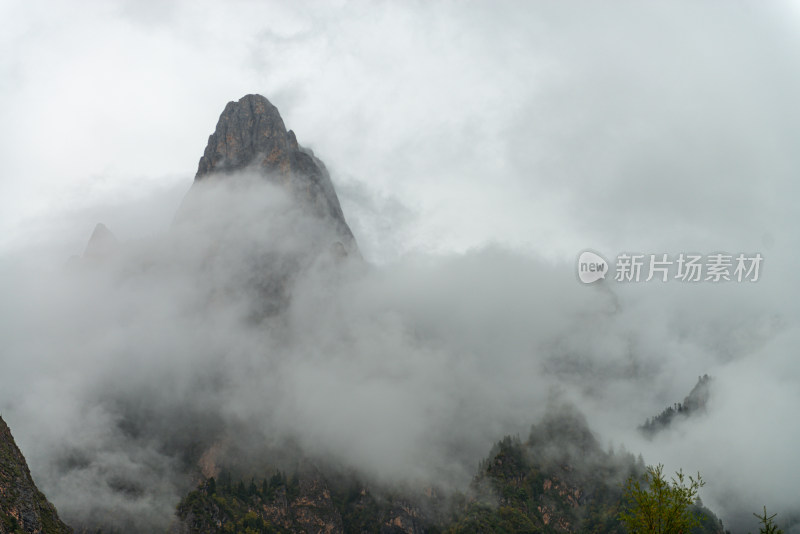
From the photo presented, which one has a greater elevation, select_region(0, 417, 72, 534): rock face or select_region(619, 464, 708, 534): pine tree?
select_region(619, 464, 708, 534): pine tree

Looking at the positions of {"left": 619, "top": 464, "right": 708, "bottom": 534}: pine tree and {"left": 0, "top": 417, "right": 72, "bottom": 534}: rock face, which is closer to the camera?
{"left": 619, "top": 464, "right": 708, "bottom": 534}: pine tree

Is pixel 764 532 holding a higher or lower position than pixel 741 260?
lower

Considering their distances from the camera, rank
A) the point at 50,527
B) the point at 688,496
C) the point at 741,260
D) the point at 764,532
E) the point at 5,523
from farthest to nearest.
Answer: the point at 741,260 → the point at 50,527 → the point at 5,523 → the point at 688,496 → the point at 764,532

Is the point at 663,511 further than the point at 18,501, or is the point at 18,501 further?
the point at 18,501

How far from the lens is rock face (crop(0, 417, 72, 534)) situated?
121688mm

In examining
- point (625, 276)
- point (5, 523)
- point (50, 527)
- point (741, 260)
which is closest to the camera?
point (5, 523)

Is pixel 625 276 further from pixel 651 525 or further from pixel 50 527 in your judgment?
pixel 50 527

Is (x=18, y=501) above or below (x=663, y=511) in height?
below

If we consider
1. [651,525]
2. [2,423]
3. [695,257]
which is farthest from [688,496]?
[2,423]

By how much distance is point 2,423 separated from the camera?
14788 centimetres

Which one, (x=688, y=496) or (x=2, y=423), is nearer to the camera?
(x=688, y=496)

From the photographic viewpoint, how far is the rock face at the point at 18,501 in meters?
122

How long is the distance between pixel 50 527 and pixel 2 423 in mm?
28147

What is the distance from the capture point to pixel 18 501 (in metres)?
129
